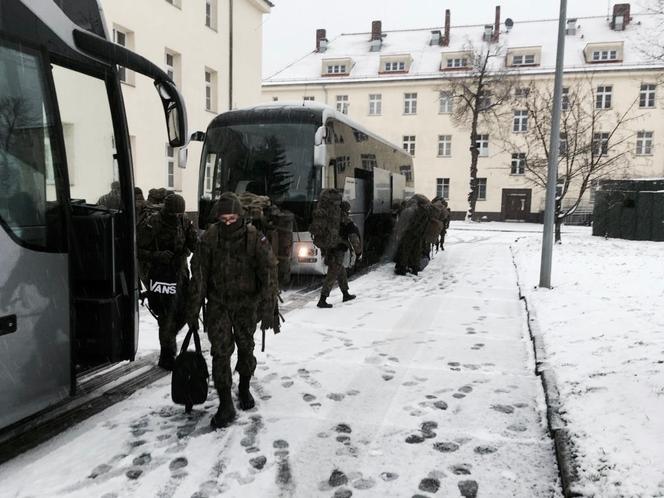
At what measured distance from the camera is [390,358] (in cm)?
629

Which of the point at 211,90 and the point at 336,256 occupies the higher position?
the point at 211,90

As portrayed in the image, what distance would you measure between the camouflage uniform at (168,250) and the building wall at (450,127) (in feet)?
133

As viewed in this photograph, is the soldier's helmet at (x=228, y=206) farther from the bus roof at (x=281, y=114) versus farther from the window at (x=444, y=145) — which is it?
the window at (x=444, y=145)

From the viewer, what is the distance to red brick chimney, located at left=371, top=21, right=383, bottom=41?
167 feet

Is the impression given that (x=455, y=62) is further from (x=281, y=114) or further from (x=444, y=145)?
(x=281, y=114)

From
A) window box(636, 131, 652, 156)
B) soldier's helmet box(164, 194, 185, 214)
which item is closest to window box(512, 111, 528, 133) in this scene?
window box(636, 131, 652, 156)

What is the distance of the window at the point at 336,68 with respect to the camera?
48.4 metres

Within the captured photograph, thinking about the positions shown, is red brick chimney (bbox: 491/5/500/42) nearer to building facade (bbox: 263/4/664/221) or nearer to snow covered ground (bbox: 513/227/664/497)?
building facade (bbox: 263/4/664/221)

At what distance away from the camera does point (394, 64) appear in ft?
157

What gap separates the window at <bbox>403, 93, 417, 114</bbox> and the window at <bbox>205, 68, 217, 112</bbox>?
83.0 feet

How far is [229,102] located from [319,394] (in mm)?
21221

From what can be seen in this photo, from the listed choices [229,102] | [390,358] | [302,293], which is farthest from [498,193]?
[390,358]

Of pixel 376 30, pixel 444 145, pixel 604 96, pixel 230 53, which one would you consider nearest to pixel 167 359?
pixel 230 53

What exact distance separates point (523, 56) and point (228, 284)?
4692 centimetres
